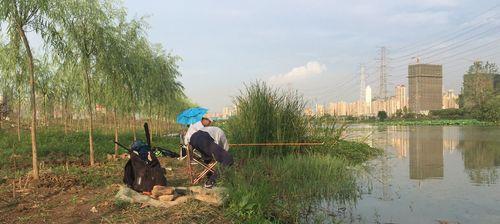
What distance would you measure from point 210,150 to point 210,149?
20 millimetres

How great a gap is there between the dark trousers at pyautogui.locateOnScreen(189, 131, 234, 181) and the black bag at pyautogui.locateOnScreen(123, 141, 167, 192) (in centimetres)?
82

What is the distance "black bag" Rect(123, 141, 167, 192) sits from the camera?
23.6 ft

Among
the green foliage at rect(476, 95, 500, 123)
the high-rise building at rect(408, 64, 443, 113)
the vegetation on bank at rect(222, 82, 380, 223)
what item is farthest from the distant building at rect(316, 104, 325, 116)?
the high-rise building at rect(408, 64, 443, 113)

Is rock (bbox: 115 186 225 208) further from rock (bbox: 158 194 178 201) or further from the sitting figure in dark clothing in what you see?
the sitting figure in dark clothing

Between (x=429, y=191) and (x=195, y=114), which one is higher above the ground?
(x=195, y=114)

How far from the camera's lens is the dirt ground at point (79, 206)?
19.4 feet

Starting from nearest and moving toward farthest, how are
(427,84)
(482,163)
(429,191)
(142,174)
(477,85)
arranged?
(142,174) → (429,191) → (482,163) → (477,85) → (427,84)

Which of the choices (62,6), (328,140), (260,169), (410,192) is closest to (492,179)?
(410,192)

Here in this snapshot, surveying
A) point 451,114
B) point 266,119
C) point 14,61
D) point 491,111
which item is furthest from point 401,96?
point 14,61

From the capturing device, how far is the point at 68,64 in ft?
38.6

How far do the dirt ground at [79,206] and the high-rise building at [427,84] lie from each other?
9341cm

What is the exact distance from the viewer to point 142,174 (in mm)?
7191

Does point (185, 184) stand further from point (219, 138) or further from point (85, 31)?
point (85, 31)

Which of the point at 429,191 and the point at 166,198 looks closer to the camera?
the point at 166,198
